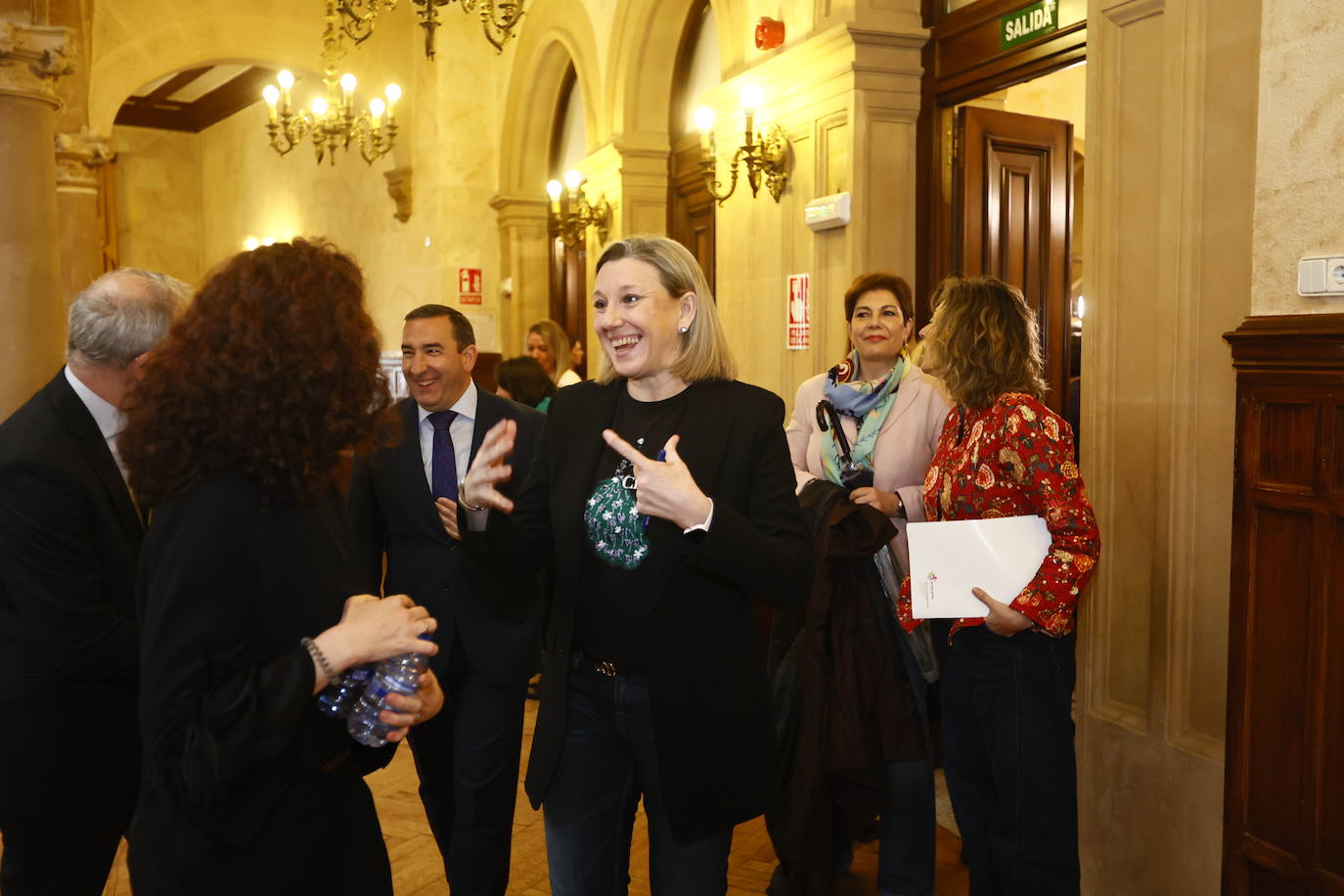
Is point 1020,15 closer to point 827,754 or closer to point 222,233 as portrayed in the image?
point 827,754

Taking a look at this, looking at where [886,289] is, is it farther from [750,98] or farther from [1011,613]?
[750,98]

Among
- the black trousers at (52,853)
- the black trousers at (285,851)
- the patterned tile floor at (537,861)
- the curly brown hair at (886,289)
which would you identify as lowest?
the patterned tile floor at (537,861)

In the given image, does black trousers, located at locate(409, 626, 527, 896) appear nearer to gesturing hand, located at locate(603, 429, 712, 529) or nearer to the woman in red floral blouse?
the woman in red floral blouse

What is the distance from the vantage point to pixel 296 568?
174 cm

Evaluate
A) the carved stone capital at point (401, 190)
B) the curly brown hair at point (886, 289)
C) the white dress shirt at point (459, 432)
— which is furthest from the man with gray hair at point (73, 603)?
the carved stone capital at point (401, 190)

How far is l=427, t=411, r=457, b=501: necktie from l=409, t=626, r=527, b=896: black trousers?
1.38ft

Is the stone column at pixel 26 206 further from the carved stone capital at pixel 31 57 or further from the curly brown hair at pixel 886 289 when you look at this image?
the curly brown hair at pixel 886 289

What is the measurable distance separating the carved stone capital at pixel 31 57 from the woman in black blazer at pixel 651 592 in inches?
140

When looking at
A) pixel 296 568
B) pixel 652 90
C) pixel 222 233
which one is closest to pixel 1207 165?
pixel 296 568

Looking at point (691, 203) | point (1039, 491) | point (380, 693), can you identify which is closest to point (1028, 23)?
point (1039, 491)

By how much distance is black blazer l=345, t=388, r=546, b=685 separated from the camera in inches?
122

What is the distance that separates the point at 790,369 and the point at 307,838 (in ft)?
15.4

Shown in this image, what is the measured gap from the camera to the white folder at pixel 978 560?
113 inches

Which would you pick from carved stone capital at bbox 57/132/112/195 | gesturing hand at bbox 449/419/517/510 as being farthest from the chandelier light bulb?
carved stone capital at bbox 57/132/112/195
